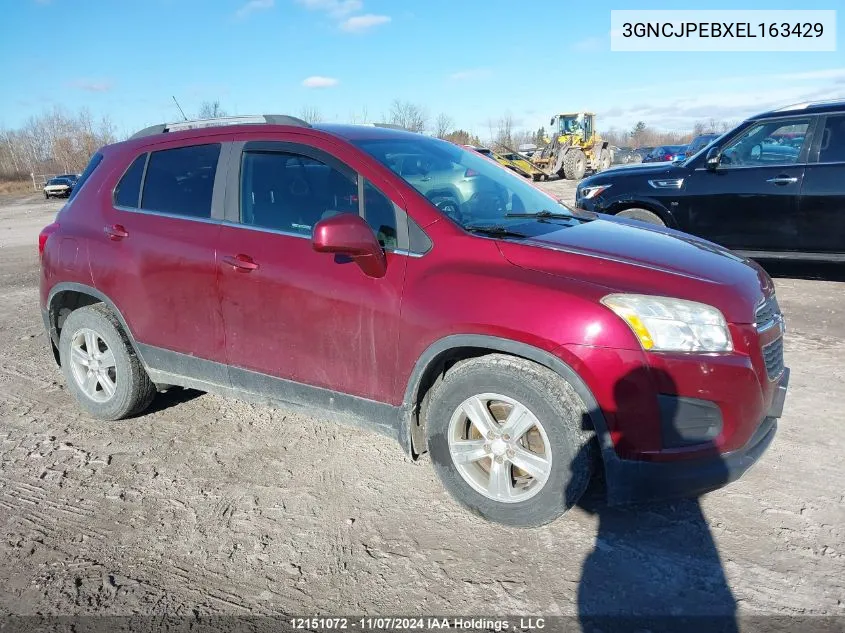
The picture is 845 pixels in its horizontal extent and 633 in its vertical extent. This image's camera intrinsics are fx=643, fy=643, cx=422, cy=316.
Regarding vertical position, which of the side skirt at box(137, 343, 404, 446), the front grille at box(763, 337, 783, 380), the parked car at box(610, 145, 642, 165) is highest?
the parked car at box(610, 145, 642, 165)

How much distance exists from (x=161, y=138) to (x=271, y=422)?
6.25ft

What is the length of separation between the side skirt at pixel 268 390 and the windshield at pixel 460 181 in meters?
1.02

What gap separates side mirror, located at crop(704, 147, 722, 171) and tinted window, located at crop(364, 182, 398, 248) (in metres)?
5.26

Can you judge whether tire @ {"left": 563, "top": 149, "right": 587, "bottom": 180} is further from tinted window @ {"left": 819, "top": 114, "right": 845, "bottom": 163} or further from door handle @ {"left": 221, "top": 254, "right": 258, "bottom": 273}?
door handle @ {"left": 221, "top": 254, "right": 258, "bottom": 273}

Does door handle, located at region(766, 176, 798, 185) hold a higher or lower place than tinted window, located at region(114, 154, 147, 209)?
lower

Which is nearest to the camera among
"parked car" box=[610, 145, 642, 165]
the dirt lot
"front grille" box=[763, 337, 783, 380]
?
the dirt lot

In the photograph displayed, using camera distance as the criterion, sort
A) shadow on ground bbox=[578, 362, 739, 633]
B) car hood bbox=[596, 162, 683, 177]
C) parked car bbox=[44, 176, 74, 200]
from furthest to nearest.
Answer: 1. parked car bbox=[44, 176, 74, 200]
2. car hood bbox=[596, 162, 683, 177]
3. shadow on ground bbox=[578, 362, 739, 633]

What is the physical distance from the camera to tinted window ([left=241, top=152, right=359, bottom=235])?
3293 millimetres

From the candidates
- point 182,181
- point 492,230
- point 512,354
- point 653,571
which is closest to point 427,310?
point 512,354

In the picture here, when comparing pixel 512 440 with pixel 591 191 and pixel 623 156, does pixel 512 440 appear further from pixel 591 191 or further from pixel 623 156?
pixel 623 156

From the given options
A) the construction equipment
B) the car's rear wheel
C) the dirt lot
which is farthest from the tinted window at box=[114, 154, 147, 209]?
the construction equipment

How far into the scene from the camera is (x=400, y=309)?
2953 mm

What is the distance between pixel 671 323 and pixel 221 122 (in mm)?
2757

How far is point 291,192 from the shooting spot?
3.42 metres
